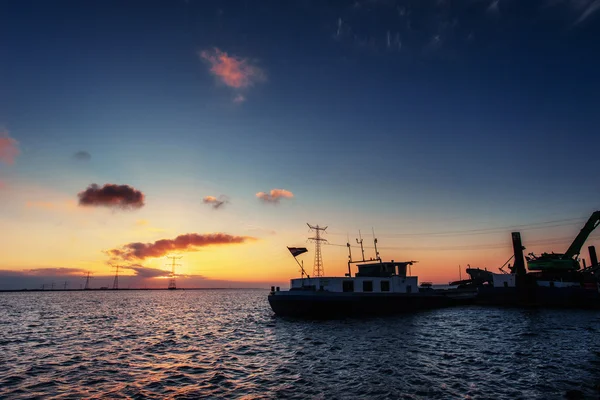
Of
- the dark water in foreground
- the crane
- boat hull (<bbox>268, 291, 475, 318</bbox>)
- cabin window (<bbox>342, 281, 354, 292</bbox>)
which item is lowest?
the dark water in foreground

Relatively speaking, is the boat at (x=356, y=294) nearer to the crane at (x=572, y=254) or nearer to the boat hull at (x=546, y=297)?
the boat hull at (x=546, y=297)

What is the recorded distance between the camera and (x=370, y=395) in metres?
14.9

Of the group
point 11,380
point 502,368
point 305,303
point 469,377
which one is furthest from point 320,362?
point 305,303

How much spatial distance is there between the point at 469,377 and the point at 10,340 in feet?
129

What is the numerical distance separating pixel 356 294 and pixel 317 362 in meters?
22.5

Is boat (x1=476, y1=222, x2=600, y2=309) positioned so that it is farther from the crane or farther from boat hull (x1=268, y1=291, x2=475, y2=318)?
boat hull (x1=268, y1=291, x2=475, y2=318)

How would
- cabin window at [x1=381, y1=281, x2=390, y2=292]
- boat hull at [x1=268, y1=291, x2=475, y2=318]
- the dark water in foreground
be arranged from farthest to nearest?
cabin window at [x1=381, y1=281, x2=390, y2=292]
boat hull at [x1=268, y1=291, x2=475, y2=318]
the dark water in foreground

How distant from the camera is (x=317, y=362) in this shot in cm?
2111

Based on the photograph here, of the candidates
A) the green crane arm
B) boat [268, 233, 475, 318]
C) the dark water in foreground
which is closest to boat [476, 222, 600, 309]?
the green crane arm

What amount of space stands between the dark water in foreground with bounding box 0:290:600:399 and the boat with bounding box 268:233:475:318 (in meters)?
5.33

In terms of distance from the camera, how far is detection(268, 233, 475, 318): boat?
41219 mm

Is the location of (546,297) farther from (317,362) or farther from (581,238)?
(317,362)

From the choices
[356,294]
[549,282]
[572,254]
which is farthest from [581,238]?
[356,294]

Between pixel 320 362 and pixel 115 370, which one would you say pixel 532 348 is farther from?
pixel 115 370
